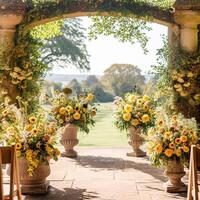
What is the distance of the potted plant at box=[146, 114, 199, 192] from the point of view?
5.64 m

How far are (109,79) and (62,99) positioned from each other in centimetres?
777

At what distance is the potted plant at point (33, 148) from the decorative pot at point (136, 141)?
2628 millimetres

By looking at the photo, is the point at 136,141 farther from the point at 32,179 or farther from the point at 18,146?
the point at 18,146

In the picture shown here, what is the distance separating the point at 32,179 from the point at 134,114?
8.98 ft

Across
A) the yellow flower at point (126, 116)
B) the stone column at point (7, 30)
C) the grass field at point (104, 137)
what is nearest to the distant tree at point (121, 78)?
the grass field at point (104, 137)

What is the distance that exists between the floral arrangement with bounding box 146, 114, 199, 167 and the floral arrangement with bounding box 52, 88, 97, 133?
253 centimetres

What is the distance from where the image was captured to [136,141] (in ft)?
27.3

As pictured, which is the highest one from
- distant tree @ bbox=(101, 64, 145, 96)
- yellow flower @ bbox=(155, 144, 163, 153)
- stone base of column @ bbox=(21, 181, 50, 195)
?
distant tree @ bbox=(101, 64, 145, 96)

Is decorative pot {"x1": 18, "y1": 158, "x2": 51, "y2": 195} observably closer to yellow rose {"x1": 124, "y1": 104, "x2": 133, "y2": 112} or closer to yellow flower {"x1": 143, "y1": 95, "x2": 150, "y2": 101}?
yellow rose {"x1": 124, "y1": 104, "x2": 133, "y2": 112}

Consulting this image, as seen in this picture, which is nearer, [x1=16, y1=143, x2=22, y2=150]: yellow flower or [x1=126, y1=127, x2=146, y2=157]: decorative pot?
[x1=16, y1=143, x2=22, y2=150]: yellow flower

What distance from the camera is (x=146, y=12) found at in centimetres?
809

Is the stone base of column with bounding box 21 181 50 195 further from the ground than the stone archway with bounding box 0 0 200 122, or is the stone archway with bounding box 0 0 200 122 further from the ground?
the stone archway with bounding box 0 0 200 122

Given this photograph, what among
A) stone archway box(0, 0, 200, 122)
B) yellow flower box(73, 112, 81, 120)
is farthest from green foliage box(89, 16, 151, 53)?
yellow flower box(73, 112, 81, 120)

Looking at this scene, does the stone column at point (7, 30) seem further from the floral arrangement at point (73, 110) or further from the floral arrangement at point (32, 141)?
the floral arrangement at point (32, 141)
